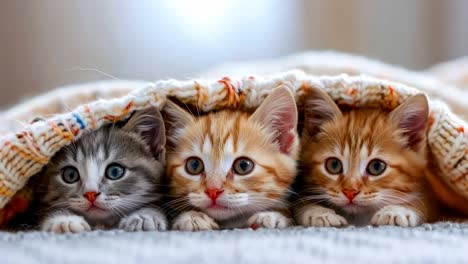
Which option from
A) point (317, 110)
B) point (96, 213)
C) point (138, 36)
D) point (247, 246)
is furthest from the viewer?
point (138, 36)

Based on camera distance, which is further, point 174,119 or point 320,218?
point 174,119

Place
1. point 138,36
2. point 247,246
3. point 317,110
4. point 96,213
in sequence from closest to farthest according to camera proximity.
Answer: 1. point 247,246
2. point 96,213
3. point 317,110
4. point 138,36

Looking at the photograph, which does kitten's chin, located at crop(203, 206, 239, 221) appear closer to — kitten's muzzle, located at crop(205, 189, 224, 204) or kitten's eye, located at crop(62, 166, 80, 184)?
kitten's muzzle, located at crop(205, 189, 224, 204)

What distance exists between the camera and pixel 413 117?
135cm

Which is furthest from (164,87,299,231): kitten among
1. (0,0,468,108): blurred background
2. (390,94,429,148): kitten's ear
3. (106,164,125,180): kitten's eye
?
(0,0,468,108): blurred background

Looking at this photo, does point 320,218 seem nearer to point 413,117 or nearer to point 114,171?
point 413,117

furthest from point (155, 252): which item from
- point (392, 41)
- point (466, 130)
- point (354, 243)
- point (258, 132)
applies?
point (392, 41)

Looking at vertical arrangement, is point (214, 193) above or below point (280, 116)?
below

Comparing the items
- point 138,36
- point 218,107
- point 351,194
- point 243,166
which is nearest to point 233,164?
point 243,166

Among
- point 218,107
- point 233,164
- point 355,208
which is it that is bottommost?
point 355,208

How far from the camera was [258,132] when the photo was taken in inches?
55.0

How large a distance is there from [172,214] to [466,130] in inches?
25.6

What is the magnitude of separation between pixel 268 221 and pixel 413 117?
0.40m

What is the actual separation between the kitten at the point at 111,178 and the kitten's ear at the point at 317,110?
1.12 ft
